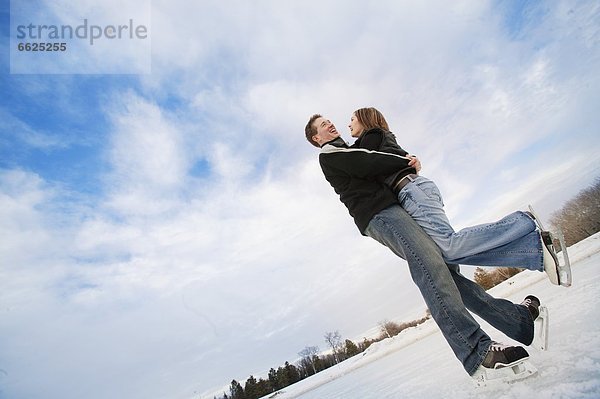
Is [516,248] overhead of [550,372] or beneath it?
overhead

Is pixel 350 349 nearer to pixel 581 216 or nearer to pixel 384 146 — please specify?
pixel 581 216

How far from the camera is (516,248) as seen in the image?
174cm

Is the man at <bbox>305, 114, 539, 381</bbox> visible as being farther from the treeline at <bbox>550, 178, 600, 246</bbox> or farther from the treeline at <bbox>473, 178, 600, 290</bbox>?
the treeline at <bbox>550, 178, 600, 246</bbox>

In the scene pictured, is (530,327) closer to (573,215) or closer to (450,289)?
(450,289)

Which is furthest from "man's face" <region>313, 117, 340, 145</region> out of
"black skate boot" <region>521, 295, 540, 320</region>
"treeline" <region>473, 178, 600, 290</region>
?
"treeline" <region>473, 178, 600, 290</region>

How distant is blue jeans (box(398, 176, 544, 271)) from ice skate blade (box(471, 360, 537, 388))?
55 cm

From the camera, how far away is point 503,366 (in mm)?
1441

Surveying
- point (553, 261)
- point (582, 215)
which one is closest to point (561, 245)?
point (553, 261)

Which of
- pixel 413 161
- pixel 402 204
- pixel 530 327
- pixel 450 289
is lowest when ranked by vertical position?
pixel 530 327

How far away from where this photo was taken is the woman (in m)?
1.69

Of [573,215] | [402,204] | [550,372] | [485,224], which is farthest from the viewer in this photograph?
[573,215]

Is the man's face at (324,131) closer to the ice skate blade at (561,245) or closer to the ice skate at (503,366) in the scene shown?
the ice skate blade at (561,245)

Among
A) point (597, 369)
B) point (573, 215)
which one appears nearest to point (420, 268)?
point (597, 369)

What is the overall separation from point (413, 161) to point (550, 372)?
1.26 metres
